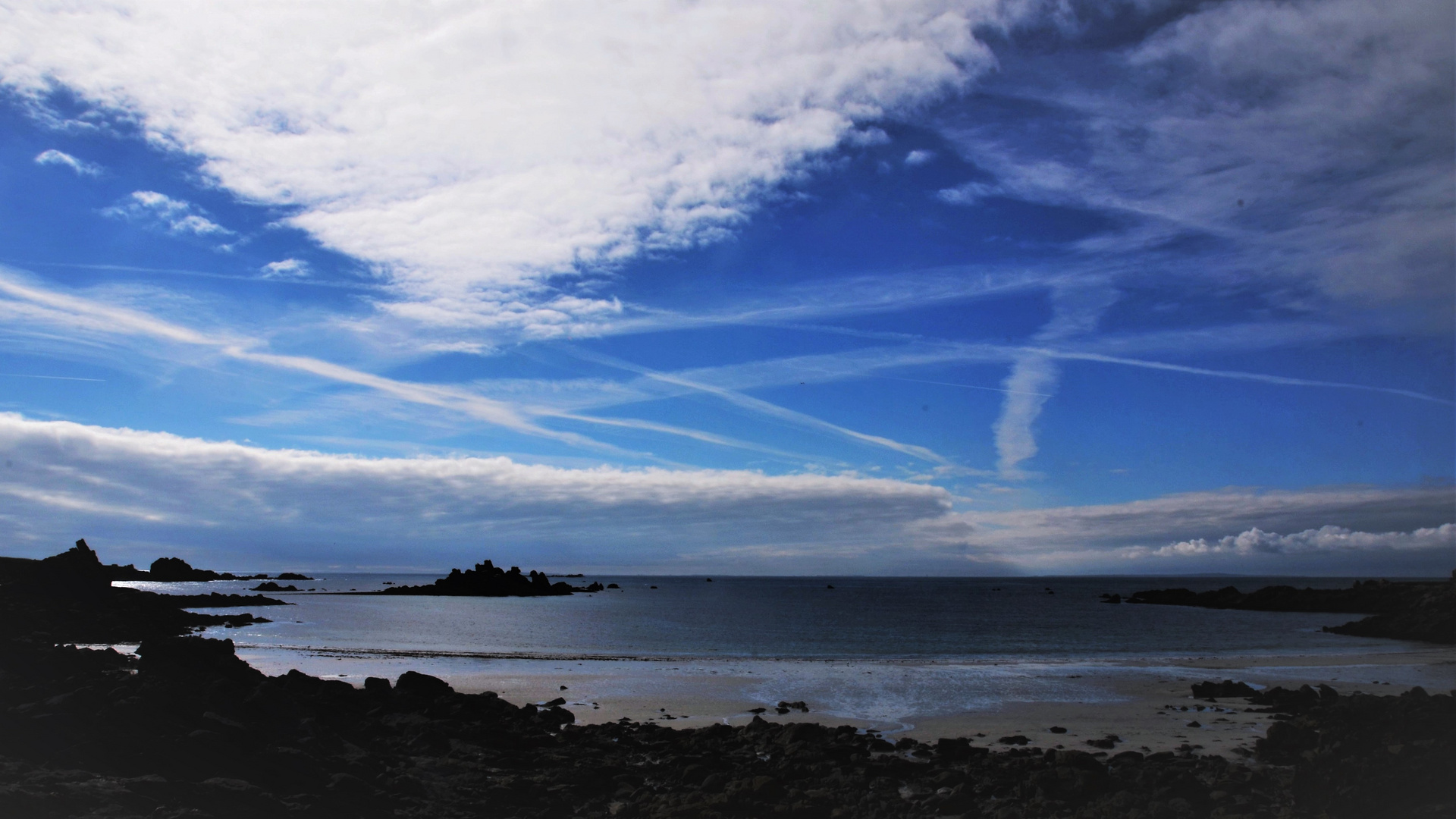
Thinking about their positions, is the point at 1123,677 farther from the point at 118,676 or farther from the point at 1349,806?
the point at 118,676

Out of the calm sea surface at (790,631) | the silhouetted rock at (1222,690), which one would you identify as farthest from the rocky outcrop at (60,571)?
the silhouetted rock at (1222,690)

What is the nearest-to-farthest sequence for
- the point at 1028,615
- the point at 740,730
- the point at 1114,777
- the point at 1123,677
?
1. the point at 1114,777
2. the point at 740,730
3. the point at 1123,677
4. the point at 1028,615

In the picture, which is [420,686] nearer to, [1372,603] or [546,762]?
[546,762]

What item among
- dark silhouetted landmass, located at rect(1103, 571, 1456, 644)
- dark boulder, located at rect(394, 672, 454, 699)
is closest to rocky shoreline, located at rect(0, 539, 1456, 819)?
dark boulder, located at rect(394, 672, 454, 699)

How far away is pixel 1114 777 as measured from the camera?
18.5 metres

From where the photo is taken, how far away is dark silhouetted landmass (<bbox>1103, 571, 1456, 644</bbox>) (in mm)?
65938

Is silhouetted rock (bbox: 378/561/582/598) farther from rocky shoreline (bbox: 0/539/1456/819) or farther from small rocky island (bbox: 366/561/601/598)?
rocky shoreline (bbox: 0/539/1456/819)

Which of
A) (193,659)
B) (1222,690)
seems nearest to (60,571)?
→ (193,659)

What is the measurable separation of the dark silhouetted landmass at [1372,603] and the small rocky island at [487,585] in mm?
109861

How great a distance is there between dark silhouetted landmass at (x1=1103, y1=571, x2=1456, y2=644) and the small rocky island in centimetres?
10986

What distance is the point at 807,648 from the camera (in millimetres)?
57812

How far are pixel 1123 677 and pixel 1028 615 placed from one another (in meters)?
63.2

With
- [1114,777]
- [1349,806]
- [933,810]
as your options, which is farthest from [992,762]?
[1349,806]

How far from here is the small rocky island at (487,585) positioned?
510 ft
